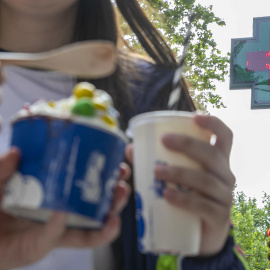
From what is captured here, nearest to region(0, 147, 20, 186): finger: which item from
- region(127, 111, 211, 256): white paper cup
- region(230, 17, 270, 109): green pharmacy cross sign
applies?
region(127, 111, 211, 256): white paper cup

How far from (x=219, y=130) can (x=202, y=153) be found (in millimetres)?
108

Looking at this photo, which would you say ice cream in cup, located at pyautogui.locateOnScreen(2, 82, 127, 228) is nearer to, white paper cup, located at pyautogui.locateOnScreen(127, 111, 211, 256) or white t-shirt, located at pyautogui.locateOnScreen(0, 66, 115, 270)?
white paper cup, located at pyautogui.locateOnScreen(127, 111, 211, 256)

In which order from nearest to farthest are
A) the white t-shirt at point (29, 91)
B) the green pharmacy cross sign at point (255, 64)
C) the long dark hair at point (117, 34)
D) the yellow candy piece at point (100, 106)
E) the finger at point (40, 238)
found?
the finger at point (40, 238) < the yellow candy piece at point (100, 106) < the white t-shirt at point (29, 91) < the long dark hair at point (117, 34) < the green pharmacy cross sign at point (255, 64)

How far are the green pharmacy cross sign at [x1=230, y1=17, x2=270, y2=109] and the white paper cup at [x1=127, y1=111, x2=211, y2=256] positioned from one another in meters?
8.13

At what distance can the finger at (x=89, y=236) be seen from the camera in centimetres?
106

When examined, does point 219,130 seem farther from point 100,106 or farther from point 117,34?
point 117,34

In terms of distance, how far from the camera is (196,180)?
3.71 feet

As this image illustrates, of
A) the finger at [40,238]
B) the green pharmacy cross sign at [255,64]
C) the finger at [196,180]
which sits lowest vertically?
the finger at [40,238]

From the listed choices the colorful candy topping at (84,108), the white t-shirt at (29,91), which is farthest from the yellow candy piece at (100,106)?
the white t-shirt at (29,91)

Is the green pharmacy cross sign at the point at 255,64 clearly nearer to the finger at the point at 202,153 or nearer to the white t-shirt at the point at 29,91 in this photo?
the white t-shirt at the point at 29,91

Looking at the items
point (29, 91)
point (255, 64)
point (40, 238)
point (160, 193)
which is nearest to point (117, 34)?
A: point (29, 91)

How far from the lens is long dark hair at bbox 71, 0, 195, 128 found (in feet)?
5.86

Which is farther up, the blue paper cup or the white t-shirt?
the white t-shirt

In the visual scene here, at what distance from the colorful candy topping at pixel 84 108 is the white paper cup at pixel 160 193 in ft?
0.31
